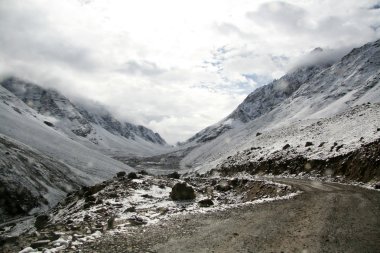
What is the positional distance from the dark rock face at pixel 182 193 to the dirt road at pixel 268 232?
8929 mm

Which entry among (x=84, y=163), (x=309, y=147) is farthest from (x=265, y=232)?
(x=84, y=163)

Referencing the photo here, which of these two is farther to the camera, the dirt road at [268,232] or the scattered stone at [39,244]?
the scattered stone at [39,244]

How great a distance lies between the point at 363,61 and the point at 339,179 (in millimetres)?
181141

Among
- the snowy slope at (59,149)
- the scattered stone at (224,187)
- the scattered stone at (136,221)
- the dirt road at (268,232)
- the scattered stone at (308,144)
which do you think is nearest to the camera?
the dirt road at (268,232)

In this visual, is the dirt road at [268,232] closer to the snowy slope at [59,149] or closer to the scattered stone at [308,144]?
the scattered stone at [308,144]

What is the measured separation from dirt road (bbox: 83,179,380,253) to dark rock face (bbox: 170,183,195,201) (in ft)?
29.3

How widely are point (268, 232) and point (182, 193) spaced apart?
49.4 ft

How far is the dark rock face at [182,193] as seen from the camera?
28.1 meters

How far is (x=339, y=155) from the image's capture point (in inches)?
1545

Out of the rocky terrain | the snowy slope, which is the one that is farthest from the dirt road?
the snowy slope

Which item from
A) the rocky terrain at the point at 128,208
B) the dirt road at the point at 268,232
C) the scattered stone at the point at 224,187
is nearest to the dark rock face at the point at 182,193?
the rocky terrain at the point at 128,208

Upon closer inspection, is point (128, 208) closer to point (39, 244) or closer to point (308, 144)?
point (39, 244)

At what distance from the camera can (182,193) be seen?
2817cm

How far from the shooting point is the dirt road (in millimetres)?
11703
